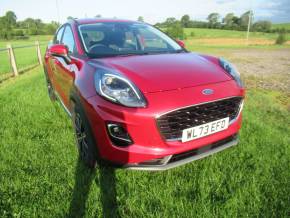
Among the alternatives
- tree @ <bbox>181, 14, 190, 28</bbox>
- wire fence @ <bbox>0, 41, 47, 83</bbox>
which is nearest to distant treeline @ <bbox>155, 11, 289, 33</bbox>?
tree @ <bbox>181, 14, 190, 28</bbox>

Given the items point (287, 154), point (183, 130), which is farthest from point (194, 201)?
point (287, 154)

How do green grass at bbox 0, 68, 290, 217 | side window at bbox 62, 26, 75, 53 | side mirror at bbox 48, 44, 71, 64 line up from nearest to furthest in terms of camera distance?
1. green grass at bbox 0, 68, 290, 217
2. side mirror at bbox 48, 44, 71, 64
3. side window at bbox 62, 26, 75, 53

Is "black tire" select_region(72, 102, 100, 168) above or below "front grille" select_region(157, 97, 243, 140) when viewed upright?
below

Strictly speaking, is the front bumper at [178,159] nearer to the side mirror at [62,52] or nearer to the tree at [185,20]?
the side mirror at [62,52]

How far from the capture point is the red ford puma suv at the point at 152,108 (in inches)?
92.4

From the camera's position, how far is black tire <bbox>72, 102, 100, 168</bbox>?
8.53 ft

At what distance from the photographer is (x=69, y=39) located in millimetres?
3914

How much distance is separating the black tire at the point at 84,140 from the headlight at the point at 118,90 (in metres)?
0.36

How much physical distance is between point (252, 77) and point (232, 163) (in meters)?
6.77

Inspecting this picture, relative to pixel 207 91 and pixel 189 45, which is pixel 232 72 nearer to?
pixel 207 91

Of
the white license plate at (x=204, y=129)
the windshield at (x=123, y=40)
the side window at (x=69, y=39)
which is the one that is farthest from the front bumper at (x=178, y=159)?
the side window at (x=69, y=39)

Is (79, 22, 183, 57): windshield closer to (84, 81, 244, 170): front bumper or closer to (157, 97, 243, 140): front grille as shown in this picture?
(84, 81, 244, 170): front bumper

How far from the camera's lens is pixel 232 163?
293cm

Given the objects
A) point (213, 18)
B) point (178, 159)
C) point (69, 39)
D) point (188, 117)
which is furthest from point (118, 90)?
point (213, 18)
